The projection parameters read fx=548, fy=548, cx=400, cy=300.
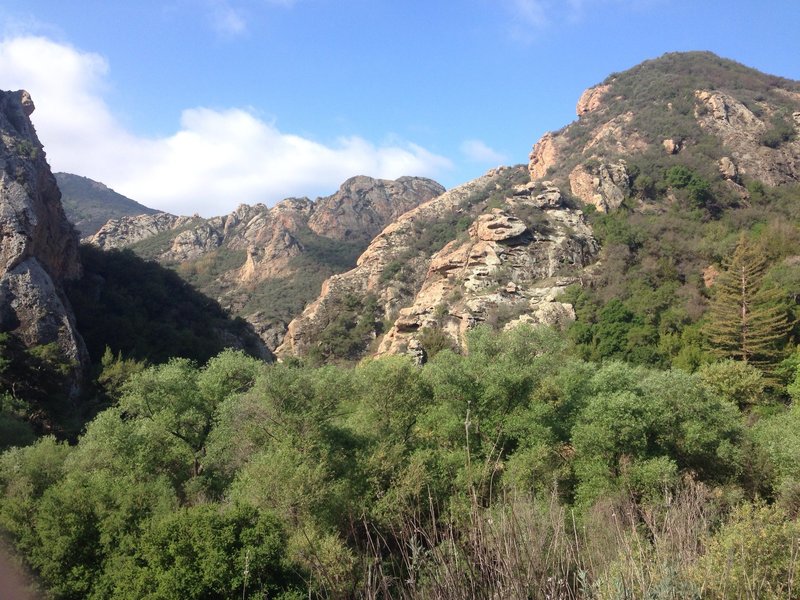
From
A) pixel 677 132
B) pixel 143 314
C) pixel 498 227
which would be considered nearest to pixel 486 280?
pixel 498 227

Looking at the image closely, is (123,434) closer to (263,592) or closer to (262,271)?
(263,592)

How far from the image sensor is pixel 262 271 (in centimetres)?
9756

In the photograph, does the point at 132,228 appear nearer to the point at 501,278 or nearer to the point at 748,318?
the point at 501,278

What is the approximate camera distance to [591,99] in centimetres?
9812

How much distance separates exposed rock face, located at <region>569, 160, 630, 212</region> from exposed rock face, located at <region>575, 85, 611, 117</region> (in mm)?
33591

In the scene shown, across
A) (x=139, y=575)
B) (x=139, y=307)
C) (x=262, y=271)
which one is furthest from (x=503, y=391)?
(x=262, y=271)

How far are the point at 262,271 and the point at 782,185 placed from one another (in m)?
76.9

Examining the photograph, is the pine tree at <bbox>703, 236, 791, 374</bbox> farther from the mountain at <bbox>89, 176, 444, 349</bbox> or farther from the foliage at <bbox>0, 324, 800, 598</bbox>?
the mountain at <bbox>89, 176, 444, 349</bbox>

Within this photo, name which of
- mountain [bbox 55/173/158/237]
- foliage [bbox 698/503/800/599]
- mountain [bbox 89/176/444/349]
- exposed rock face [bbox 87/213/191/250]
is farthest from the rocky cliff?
mountain [bbox 55/173/158/237]

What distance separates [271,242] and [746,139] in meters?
76.3

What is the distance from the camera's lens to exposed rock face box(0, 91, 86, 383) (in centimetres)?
3791

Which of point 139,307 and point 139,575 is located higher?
point 139,307

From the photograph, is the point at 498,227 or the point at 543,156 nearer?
the point at 498,227

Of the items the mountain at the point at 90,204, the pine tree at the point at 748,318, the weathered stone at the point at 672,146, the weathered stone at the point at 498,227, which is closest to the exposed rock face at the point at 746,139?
the weathered stone at the point at 672,146
